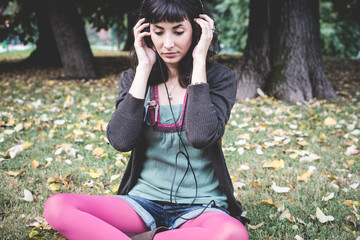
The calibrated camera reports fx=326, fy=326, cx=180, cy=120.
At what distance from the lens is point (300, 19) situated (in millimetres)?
6094

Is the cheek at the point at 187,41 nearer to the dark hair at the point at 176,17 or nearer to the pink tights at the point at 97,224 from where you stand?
the dark hair at the point at 176,17

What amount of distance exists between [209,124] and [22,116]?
13.4 ft

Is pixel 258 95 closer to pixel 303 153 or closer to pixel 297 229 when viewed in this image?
pixel 303 153

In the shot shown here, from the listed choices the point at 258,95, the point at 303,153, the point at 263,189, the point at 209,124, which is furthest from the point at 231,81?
the point at 258,95

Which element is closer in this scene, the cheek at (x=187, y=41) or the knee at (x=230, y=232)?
the knee at (x=230, y=232)

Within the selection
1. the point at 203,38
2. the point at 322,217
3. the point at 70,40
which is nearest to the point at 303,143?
the point at 322,217

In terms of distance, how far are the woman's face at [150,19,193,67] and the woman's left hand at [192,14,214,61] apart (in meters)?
0.06

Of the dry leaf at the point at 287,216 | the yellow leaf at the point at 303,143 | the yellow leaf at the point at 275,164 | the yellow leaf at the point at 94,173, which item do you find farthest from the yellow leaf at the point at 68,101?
the dry leaf at the point at 287,216

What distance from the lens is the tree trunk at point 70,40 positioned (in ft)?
26.2

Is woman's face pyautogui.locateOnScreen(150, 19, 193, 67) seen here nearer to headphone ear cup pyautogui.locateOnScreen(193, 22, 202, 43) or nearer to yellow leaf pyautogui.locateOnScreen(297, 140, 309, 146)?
headphone ear cup pyautogui.locateOnScreen(193, 22, 202, 43)

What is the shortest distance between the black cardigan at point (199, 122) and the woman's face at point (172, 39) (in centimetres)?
22

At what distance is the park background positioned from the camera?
2496 millimetres

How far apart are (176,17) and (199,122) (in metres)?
0.59

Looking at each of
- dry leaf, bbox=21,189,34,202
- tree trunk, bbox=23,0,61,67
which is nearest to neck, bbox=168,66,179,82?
dry leaf, bbox=21,189,34,202
